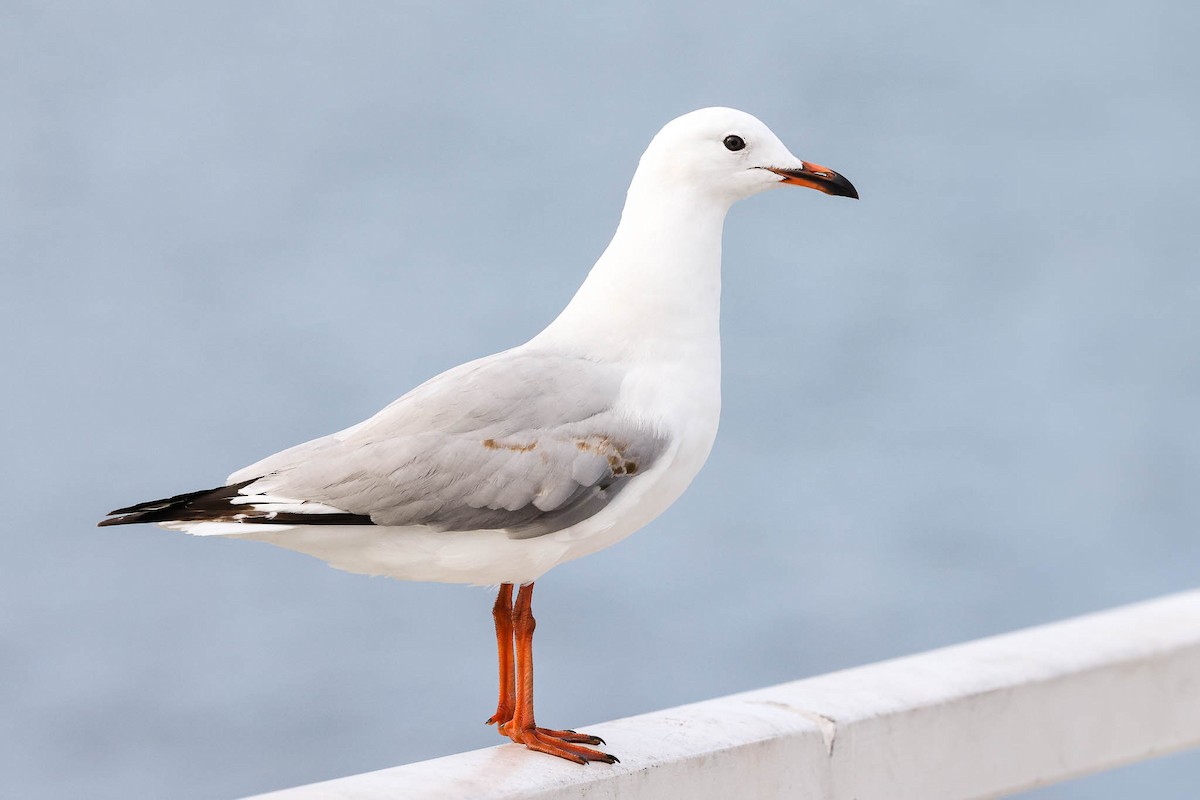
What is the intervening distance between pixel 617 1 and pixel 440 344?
4.96 m

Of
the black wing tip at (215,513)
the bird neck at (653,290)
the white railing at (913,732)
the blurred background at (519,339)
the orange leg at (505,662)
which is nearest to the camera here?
the black wing tip at (215,513)

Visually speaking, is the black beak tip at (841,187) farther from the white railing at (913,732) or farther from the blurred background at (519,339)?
the blurred background at (519,339)

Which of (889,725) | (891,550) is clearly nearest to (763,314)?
(891,550)

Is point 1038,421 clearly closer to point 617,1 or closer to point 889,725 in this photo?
point 617,1

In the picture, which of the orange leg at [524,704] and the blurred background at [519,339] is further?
the blurred background at [519,339]

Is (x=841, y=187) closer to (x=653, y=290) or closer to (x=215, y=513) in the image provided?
(x=653, y=290)

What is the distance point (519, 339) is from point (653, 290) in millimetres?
10227

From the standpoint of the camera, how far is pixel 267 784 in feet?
30.7

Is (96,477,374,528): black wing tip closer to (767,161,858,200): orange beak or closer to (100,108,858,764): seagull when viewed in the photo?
(100,108,858,764): seagull

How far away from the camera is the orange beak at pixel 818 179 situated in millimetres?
2514

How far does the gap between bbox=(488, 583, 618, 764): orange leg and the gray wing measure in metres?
0.24

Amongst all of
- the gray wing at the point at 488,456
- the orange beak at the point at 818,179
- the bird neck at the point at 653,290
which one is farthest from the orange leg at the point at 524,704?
the orange beak at the point at 818,179

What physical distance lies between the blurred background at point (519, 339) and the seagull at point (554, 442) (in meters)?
7.04

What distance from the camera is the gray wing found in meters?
2.28
